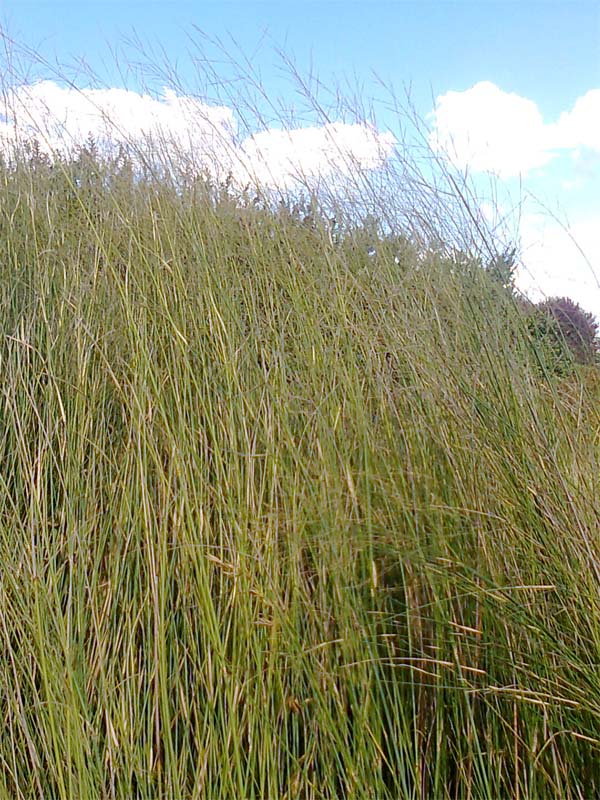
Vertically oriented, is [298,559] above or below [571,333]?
below

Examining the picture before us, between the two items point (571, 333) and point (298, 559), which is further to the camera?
point (571, 333)

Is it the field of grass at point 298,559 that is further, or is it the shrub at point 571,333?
the shrub at point 571,333

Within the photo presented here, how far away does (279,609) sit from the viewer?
1.40m

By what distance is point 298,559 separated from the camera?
4.72 ft

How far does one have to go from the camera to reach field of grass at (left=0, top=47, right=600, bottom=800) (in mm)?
1375

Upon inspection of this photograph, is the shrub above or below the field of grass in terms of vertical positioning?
above

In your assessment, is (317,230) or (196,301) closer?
(196,301)

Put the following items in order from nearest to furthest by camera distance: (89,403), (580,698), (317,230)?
1. (580,698)
2. (89,403)
3. (317,230)

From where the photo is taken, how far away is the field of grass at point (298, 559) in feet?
4.51

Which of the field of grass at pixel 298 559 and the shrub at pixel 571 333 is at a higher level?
the shrub at pixel 571 333

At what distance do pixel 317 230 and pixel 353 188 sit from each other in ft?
0.86

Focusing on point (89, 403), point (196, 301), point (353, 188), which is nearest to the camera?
point (89, 403)

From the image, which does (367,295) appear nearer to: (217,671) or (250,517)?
(250,517)

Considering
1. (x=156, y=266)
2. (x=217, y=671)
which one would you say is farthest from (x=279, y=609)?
(x=156, y=266)
